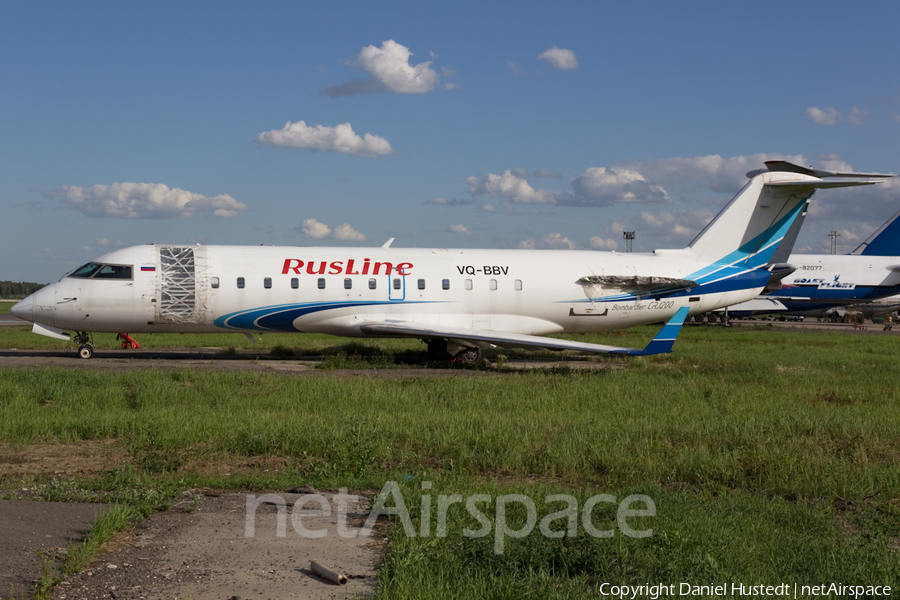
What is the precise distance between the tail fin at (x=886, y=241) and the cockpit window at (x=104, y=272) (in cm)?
6539

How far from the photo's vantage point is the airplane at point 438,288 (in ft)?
71.8

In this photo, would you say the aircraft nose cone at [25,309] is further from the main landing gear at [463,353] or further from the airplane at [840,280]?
the airplane at [840,280]

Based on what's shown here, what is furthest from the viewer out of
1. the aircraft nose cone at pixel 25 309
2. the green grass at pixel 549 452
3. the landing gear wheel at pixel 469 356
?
the landing gear wheel at pixel 469 356

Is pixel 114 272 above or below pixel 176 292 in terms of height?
above

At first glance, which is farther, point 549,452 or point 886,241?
point 886,241

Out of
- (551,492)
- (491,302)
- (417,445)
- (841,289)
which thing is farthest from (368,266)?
(841,289)

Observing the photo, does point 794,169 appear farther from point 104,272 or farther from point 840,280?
point 840,280

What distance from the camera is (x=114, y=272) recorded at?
21906 millimetres

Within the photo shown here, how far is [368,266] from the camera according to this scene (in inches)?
914

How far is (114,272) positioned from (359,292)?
22.2ft

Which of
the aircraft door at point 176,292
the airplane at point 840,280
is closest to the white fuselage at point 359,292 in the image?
the aircraft door at point 176,292

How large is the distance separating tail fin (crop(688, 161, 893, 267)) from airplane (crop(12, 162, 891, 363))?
3 centimetres

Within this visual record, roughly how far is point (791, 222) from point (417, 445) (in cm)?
Answer: 1968

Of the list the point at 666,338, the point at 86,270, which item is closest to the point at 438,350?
the point at 666,338
